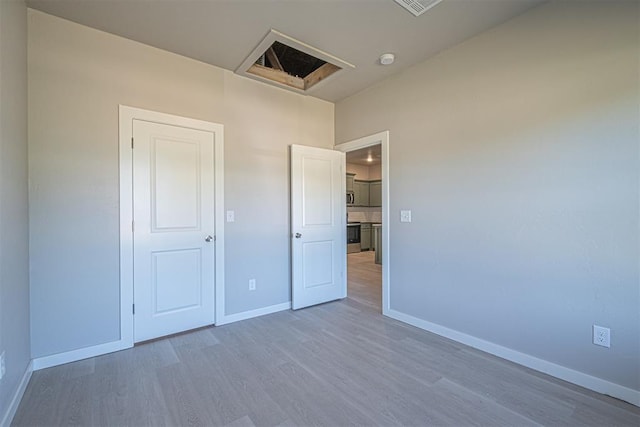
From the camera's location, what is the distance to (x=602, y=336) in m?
1.82

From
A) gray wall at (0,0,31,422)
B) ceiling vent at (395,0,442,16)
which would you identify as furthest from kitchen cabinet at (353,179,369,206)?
gray wall at (0,0,31,422)

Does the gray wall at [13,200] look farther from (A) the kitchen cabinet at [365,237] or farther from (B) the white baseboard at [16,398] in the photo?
(A) the kitchen cabinet at [365,237]

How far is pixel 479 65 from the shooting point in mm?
2410

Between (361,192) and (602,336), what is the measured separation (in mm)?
6803

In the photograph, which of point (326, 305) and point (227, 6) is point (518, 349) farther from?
point (227, 6)

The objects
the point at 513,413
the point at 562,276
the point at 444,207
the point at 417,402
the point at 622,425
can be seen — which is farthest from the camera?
the point at 444,207

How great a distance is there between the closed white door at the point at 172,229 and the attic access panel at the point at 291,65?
853 millimetres

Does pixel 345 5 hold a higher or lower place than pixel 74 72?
higher

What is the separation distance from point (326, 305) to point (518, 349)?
6.59 feet

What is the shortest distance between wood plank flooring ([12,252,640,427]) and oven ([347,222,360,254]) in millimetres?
5142

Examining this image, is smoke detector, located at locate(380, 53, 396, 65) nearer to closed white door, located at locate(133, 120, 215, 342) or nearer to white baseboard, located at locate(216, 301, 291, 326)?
closed white door, located at locate(133, 120, 215, 342)

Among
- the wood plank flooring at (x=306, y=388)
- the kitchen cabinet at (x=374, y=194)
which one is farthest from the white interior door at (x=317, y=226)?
the kitchen cabinet at (x=374, y=194)

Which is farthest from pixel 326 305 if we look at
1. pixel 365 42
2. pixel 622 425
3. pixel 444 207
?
pixel 365 42

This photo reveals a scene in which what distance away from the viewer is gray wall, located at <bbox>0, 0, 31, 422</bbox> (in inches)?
59.7
